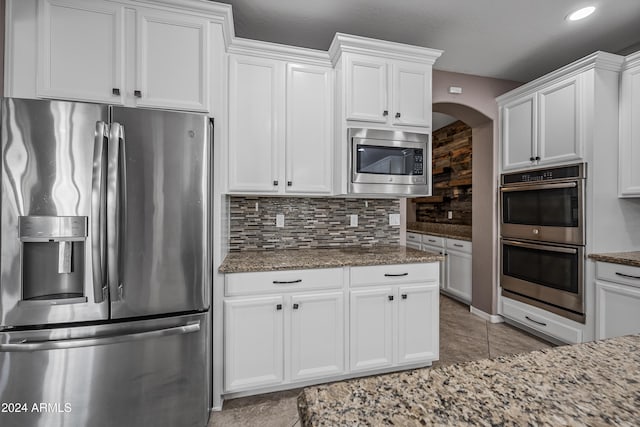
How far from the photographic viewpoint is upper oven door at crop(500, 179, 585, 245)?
242cm

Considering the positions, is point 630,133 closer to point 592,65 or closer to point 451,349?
point 592,65

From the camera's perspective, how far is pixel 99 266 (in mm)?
1440

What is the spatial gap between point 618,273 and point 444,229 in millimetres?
2376

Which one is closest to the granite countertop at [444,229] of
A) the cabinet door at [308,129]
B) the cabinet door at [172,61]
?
the cabinet door at [308,129]

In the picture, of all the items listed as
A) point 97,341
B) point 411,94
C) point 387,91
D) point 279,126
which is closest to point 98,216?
point 97,341

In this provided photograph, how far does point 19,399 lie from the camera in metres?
1.39

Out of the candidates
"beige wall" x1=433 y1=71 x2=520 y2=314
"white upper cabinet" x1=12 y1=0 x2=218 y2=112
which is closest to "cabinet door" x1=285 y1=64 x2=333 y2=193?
"white upper cabinet" x1=12 y1=0 x2=218 y2=112

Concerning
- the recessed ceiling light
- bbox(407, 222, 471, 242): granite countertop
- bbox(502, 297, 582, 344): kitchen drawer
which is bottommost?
bbox(502, 297, 582, 344): kitchen drawer

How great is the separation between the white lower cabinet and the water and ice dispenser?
3.48m

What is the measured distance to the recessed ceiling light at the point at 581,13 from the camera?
215 centimetres

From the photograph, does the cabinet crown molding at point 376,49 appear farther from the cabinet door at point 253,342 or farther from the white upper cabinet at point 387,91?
the cabinet door at point 253,342

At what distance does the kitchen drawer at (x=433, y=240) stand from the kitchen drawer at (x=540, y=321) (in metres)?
1.15

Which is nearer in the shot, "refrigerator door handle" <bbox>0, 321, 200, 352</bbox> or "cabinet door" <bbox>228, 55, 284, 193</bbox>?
"refrigerator door handle" <bbox>0, 321, 200, 352</bbox>

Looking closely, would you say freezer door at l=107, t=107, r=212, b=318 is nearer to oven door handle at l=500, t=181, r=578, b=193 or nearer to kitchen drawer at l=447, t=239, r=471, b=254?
oven door handle at l=500, t=181, r=578, b=193
